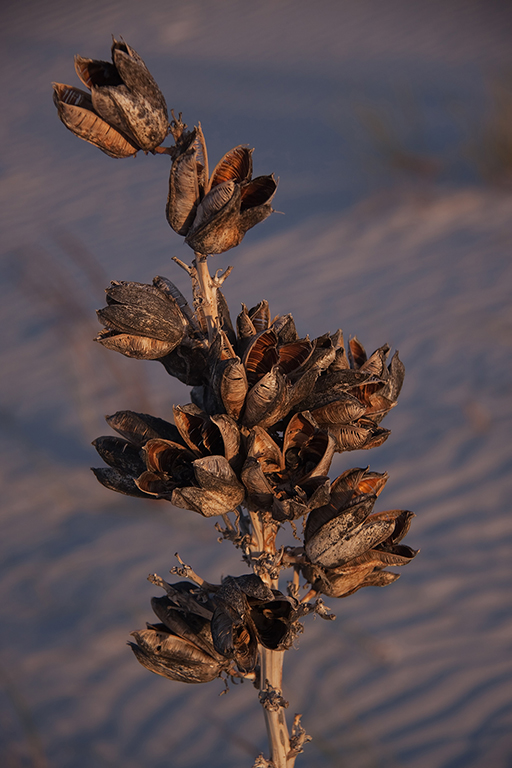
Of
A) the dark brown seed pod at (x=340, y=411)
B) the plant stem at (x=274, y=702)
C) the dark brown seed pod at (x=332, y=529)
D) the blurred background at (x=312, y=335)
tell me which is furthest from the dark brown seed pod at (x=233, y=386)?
the blurred background at (x=312, y=335)

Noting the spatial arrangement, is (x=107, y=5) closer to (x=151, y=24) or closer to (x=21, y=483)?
(x=151, y=24)

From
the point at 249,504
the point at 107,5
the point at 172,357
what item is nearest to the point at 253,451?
the point at 249,504

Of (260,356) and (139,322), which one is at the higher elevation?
(139,322)

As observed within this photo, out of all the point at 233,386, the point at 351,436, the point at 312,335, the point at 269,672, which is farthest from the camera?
the point at 312,335

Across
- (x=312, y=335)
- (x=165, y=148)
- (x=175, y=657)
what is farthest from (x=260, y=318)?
(x=312, y=335)

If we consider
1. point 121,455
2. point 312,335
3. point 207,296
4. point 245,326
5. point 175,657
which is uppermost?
point 312,335

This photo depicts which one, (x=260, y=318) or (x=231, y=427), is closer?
(x=231, y=427)

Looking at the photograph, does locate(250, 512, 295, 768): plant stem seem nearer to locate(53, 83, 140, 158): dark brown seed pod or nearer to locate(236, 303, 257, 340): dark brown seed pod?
locate(236, 303, 257, 340): dark brown seed pod

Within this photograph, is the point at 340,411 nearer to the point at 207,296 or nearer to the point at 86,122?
the point at 207,296
